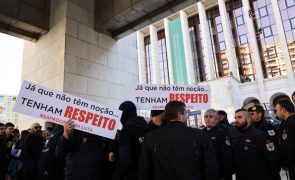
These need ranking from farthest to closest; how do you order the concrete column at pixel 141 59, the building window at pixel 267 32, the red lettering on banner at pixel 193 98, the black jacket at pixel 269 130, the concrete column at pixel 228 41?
the concrete column at pixel 141 59 < the concrete column at pixel 228 41 < the building window at pixel 267 32 < the red lettering on banner at pixel 193 98 < the black jacket at pixel 269 130

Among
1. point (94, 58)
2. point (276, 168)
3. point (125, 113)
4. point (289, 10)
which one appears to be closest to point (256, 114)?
point (276, 168)

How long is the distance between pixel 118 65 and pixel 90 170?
18.7ft

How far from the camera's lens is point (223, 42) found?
2873 cm

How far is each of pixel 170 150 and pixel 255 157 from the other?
1.61 m

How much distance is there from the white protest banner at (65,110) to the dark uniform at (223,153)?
152 cm

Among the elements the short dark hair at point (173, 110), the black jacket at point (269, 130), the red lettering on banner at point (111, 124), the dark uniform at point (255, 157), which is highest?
the short dark hair at point (173, 110)

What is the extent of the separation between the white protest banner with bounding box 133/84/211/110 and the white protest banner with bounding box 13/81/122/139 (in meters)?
0.74

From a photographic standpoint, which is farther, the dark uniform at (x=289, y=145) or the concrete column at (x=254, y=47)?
the concrete column at (x=254, y=47)

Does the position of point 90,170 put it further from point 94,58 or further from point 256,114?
point 94,58

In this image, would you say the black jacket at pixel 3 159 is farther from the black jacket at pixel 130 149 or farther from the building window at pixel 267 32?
the building window at pixel 267 32

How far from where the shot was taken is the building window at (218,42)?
93.2 feet

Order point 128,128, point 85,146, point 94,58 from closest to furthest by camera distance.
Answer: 1. point 128,128
2. point 85,146
3. point 94,58

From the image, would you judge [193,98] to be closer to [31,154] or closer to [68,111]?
[68,111]

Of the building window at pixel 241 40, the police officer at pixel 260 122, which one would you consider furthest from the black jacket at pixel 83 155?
the building window at pixel 241 40
